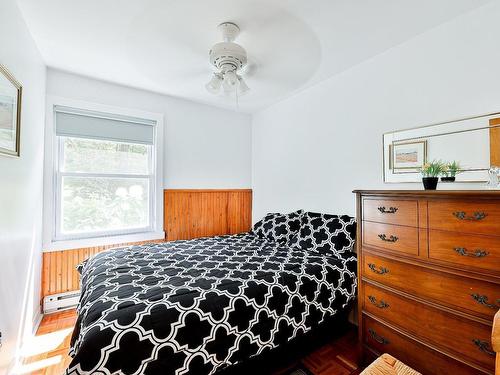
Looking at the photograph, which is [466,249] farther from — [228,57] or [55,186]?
[55,186]

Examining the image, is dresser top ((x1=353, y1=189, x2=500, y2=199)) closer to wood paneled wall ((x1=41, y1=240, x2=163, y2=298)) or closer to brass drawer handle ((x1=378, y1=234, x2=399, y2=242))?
brass drawer handle ((x1=378, y1=234, x2=399, y2=242))

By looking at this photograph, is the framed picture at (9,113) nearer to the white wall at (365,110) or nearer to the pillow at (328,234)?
the pillow at (328,234)

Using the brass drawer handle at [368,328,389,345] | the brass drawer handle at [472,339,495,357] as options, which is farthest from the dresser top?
the brass drawer handle at [368,328,389,345]

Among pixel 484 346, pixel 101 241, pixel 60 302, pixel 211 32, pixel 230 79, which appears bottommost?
pixel 60 302

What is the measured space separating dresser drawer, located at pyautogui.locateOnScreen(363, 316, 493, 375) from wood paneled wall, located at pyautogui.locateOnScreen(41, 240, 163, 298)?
9.11 ft

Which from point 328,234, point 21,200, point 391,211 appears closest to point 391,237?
point 391,211

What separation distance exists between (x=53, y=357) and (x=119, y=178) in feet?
5.67

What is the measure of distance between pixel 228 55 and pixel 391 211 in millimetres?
1542

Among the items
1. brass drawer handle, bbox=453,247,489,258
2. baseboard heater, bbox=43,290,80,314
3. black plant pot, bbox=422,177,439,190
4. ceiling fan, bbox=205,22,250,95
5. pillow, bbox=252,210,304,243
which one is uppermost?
ceiling fan, bbox=205,22,250,95

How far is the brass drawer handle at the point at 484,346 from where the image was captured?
112 centimetres

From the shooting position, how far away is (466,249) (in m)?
1.21

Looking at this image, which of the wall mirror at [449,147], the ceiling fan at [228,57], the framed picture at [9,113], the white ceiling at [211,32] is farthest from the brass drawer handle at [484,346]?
the framed picture at [9,113]

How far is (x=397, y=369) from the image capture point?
981 millimetres

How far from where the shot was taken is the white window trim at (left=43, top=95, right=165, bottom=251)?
8.13 ft
